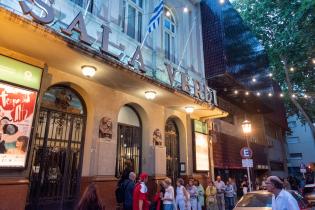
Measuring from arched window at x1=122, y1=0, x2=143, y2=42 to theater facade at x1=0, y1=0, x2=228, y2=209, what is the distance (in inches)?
2.0

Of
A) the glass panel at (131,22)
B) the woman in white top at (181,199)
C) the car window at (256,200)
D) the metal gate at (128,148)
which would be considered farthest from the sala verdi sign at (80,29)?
the car window at (256,200)

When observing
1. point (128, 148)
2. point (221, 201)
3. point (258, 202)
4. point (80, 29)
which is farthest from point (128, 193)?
point (221, 201)

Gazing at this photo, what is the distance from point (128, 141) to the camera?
10.2 m

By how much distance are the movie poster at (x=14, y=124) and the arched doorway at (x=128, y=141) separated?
3.72 meters

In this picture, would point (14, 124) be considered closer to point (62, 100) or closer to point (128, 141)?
point (62, 100)

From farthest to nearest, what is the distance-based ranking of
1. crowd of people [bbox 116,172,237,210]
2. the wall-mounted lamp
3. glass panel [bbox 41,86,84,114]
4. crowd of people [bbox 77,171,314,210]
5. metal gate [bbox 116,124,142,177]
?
metal gate [bbox 116,124,142,177]
glass panel [bbox 41,86,84,114]
the wall-mounted lamp
crowd of people [bbox 116,172,237,210]
crowd of people [bbox 77,171,314,210]

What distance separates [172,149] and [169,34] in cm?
601

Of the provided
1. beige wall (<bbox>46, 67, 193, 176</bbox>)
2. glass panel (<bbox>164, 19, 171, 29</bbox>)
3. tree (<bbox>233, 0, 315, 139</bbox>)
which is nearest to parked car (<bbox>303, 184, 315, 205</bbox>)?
tree (<bbox>233, 0, 315, 139</bbox>)

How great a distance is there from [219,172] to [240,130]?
5.63 metres

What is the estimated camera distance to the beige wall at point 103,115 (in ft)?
26.9

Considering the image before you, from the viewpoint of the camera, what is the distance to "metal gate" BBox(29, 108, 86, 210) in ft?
23.5

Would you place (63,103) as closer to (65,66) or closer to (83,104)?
(83,104)

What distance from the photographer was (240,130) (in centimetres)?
2003

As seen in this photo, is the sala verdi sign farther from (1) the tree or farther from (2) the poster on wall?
(1) the tree
